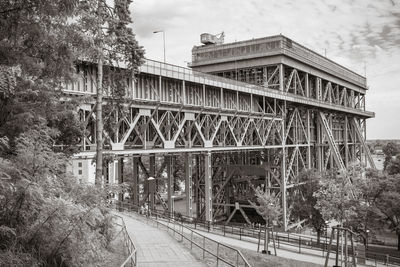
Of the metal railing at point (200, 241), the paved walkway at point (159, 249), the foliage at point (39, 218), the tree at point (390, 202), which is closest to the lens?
the foliage at point (39, 218)

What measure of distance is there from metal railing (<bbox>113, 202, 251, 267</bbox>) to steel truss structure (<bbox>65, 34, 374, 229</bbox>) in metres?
4.41

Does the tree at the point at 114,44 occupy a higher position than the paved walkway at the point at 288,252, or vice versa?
the tree at the point at 114,44

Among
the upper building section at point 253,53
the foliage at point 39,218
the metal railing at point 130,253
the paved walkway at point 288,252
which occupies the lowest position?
the paved walkway at point 288,252

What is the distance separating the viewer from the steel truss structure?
26375 millimetres

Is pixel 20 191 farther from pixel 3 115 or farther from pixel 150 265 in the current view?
pixel 150 265

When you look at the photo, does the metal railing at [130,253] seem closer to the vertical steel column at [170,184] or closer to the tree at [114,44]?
the tree at [114,44]

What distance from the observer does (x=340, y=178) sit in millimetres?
33500

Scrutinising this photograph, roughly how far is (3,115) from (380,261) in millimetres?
28472

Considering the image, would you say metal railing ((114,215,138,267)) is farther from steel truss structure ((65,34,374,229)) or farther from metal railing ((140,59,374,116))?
metal railing ((140,59,374,116))

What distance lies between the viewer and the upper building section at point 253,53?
162 feet

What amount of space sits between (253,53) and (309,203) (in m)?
20.7

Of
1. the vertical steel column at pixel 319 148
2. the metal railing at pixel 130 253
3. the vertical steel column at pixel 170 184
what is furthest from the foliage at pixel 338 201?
the vertical steel column at pixel 319 148

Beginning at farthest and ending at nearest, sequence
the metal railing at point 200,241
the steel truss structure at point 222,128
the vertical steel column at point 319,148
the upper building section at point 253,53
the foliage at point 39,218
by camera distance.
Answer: the vertical steel column at point 319,148, the upper building section at point 253,53, the steel truss structure at point 222,128, the metal railing at point 200,241, the foliage at point 39,218

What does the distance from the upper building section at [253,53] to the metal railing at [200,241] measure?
26190 mm
